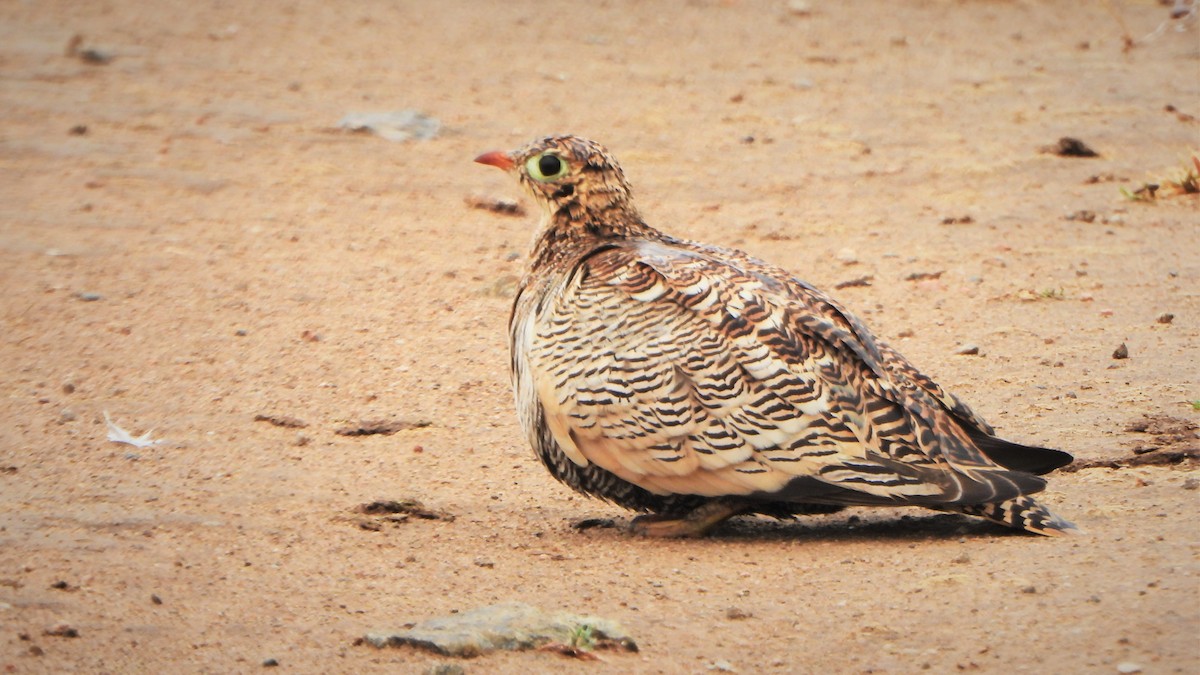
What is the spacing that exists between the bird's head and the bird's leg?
124 centimetres

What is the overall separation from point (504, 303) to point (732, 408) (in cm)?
371

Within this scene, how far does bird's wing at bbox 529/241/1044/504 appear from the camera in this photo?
508cm

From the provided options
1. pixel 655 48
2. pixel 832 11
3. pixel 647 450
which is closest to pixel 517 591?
pixel 647 450

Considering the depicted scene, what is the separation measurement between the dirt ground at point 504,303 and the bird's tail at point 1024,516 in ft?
0.26

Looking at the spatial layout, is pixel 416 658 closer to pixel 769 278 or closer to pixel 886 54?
pixel 769 278

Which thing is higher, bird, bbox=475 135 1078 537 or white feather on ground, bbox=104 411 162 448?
bird, bbox=475 135 1078 537

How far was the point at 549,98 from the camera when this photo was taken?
1309 cm

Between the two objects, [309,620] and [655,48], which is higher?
[655,48]

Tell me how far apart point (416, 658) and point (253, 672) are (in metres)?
0.48

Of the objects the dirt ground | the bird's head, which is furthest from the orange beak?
the dirt ground

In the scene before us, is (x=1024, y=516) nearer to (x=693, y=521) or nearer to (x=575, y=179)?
(x=693, y=521)

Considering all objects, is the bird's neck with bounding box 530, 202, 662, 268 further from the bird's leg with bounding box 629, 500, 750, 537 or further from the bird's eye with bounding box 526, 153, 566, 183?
the bird's leg with bounding box 629, 500, 750, 537

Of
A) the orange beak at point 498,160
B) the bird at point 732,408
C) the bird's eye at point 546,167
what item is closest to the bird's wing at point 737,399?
the bird at point 732,408

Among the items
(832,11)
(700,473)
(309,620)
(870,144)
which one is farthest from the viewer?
(832,11)
